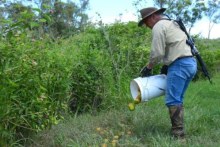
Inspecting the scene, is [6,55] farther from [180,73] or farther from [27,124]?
[180,73]

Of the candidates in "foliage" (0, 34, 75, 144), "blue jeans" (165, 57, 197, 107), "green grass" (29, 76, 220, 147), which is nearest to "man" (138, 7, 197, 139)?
"blue jeans" (165, 57, 197, 107)

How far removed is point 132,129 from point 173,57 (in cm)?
127

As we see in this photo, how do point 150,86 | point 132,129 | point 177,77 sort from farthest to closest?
point 132,129 < point 150,86 < point 177,77

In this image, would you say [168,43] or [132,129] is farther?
[132,129]

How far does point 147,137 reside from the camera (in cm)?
527

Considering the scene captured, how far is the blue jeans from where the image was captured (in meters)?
5.18

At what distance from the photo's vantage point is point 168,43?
205 inches

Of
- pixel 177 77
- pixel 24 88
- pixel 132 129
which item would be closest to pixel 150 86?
pixel 177 77

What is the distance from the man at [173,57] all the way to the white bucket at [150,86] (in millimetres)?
173

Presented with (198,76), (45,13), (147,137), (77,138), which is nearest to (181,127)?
(147,137)

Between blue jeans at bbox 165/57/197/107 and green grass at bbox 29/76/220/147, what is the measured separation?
0.53 meters

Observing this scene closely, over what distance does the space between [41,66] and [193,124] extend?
8.08ft

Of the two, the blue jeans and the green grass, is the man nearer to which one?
the blue jeans

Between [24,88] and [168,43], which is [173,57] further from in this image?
[24,88]
